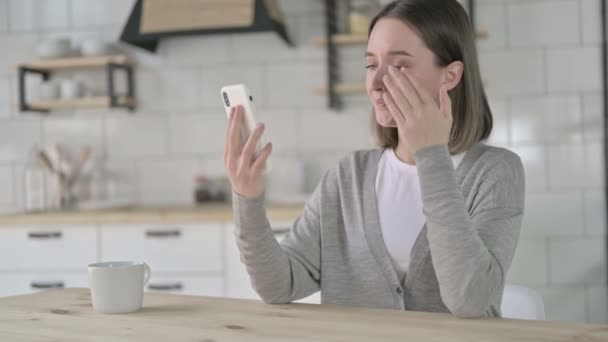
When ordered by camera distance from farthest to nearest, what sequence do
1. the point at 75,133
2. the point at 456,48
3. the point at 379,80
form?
1. the point at 75,133
2. the point at 456,48
3. the point at 379,80

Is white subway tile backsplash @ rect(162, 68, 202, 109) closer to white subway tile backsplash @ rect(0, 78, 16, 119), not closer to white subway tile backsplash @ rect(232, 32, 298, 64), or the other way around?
white subway tile backsplash @ rect(232, 32, 298, 64)

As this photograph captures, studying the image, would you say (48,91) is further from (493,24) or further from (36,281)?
(493,24)

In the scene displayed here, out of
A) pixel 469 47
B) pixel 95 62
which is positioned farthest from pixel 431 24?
pixel 95 62

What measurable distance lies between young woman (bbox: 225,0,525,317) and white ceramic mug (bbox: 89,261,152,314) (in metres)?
0.20

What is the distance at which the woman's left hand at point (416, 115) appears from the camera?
3.51 ft

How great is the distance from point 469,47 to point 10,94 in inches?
110

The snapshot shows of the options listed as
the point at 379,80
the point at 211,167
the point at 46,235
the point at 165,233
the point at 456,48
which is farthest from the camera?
the point at 211,167

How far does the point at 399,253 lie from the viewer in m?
1.39

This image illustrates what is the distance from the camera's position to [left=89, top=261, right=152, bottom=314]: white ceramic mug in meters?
1.12

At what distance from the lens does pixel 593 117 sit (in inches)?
121

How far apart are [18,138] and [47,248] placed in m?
0.87

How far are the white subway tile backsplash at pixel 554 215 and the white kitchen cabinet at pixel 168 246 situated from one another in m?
1.29

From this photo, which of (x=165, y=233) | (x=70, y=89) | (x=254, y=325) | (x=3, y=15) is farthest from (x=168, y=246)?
(x=254, y=325)

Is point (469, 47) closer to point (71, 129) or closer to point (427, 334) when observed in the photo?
point (427, 334)
